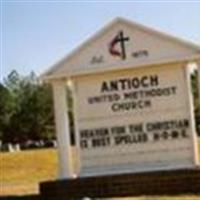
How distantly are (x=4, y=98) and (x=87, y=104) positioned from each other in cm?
7584

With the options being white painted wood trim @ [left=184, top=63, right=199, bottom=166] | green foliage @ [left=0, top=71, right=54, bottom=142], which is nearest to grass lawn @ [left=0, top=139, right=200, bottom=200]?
white painted wood trim @ [left=184, top=63, right=199, bottom=166]

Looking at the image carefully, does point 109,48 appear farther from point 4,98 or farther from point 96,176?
point 4,98

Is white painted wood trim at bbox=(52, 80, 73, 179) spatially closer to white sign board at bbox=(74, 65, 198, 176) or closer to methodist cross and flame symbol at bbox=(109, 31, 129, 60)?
white sign board at bbox=(74, 65, 198, 176)

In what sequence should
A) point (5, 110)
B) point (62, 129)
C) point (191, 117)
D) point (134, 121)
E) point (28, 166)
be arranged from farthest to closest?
point (5, 110) < point (28, 166) < point (62, 129) < point (134, 121) < point (191, 117)

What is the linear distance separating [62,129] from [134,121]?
1.84 meters

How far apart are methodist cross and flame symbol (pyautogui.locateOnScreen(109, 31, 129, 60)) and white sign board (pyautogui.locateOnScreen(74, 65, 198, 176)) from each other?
42 cm

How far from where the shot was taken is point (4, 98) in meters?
93.1

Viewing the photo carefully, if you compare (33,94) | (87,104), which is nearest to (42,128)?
(33,94)

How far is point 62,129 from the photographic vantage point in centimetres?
1842

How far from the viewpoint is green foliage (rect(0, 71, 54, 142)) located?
88.6 metres

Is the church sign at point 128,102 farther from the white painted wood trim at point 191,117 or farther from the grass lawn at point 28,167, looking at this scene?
the grass lawn at point 28,167

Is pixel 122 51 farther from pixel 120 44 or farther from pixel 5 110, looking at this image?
pixel 5 110

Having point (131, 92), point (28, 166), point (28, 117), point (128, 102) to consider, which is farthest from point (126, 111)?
point (28, 117)

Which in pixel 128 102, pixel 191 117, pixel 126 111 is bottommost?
pixel 191 117
